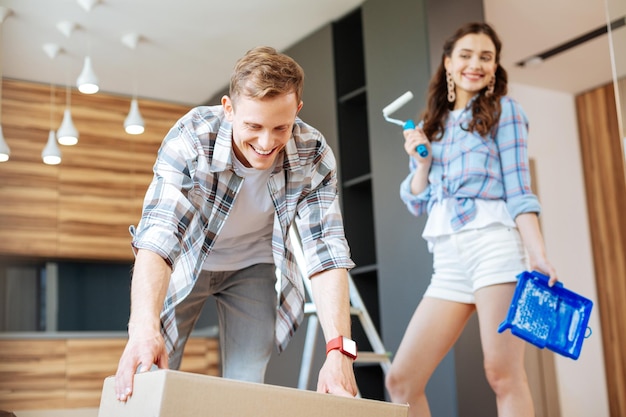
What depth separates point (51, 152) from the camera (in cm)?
489

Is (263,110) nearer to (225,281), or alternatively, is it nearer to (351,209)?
(225,281)

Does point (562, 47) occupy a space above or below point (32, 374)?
above

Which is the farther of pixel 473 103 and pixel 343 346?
pixel 473 103

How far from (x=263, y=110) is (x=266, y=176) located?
0.84ft

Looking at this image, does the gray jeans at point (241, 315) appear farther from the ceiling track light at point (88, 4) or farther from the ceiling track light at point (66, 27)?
the ceiling track light at point (66, 27)

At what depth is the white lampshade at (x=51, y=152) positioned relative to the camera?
4.88 metres

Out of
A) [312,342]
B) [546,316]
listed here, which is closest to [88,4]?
[312,342]

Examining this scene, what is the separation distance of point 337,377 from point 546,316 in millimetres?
881

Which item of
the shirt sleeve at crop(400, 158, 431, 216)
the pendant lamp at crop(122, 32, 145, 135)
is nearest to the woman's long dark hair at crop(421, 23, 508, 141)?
the shirt sleeve at crop(400, 158, 431, 216)

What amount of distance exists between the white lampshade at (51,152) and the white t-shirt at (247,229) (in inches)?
131

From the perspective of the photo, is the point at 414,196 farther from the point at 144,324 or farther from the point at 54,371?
the point at 54,371

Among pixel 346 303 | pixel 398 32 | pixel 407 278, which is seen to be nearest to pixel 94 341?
pixel 407 278

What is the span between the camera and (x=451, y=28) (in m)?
3.65

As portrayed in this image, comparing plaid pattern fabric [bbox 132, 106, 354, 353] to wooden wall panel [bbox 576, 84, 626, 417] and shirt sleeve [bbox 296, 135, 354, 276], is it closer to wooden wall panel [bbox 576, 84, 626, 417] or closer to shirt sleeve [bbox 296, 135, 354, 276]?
shirt sleeve [bbox 296, 135, 354, 276]
